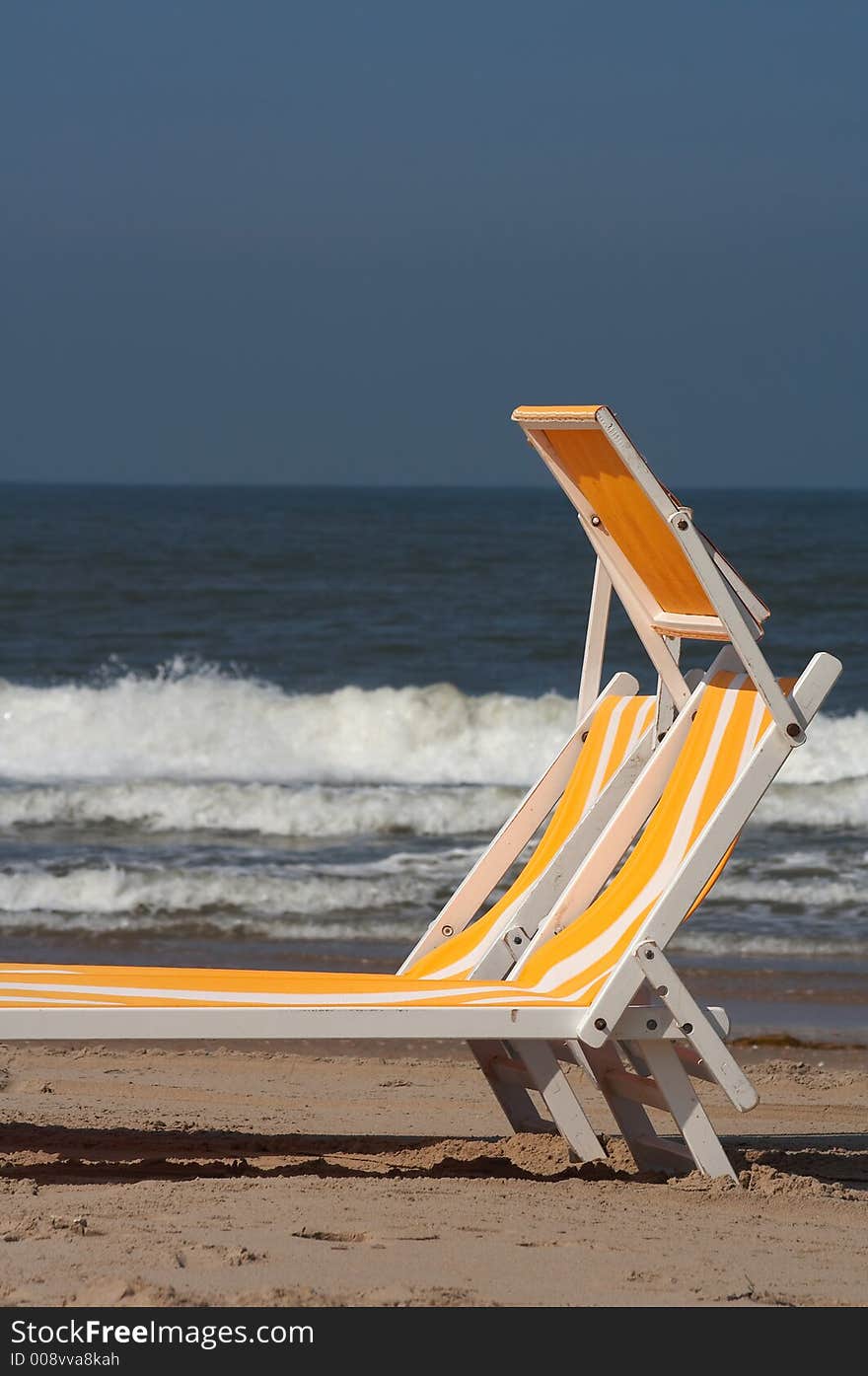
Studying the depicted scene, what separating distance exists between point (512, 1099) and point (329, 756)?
437 inches

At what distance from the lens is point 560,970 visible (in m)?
4.11

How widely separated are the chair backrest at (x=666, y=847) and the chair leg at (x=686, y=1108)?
21cm

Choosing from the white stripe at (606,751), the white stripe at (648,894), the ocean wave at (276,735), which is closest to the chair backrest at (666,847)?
the white stripe at (648,894)

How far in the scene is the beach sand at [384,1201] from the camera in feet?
10.5

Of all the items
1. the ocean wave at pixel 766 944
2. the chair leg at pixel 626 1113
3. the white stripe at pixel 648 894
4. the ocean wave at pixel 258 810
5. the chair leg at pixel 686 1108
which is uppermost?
the ocean wave at pixel 258 810

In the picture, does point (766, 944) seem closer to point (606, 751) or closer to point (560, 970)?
point (606, 751)

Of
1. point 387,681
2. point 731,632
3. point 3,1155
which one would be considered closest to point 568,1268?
point 731,632

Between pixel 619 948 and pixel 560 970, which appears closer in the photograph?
pixel 619 948

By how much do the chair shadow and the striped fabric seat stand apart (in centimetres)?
46

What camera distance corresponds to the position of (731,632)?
3.88 m

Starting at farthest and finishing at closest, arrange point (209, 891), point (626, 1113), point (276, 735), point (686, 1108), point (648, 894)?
point (276, 735)
point (209, 891)
point (626, 1113)
point (648, 894)
point (686, 1108)

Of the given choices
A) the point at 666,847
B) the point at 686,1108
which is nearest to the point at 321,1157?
the point at 686,1108

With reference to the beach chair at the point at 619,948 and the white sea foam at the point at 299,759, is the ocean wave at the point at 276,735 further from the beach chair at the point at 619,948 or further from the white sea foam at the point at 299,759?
the beach chair at the point at 619,948
